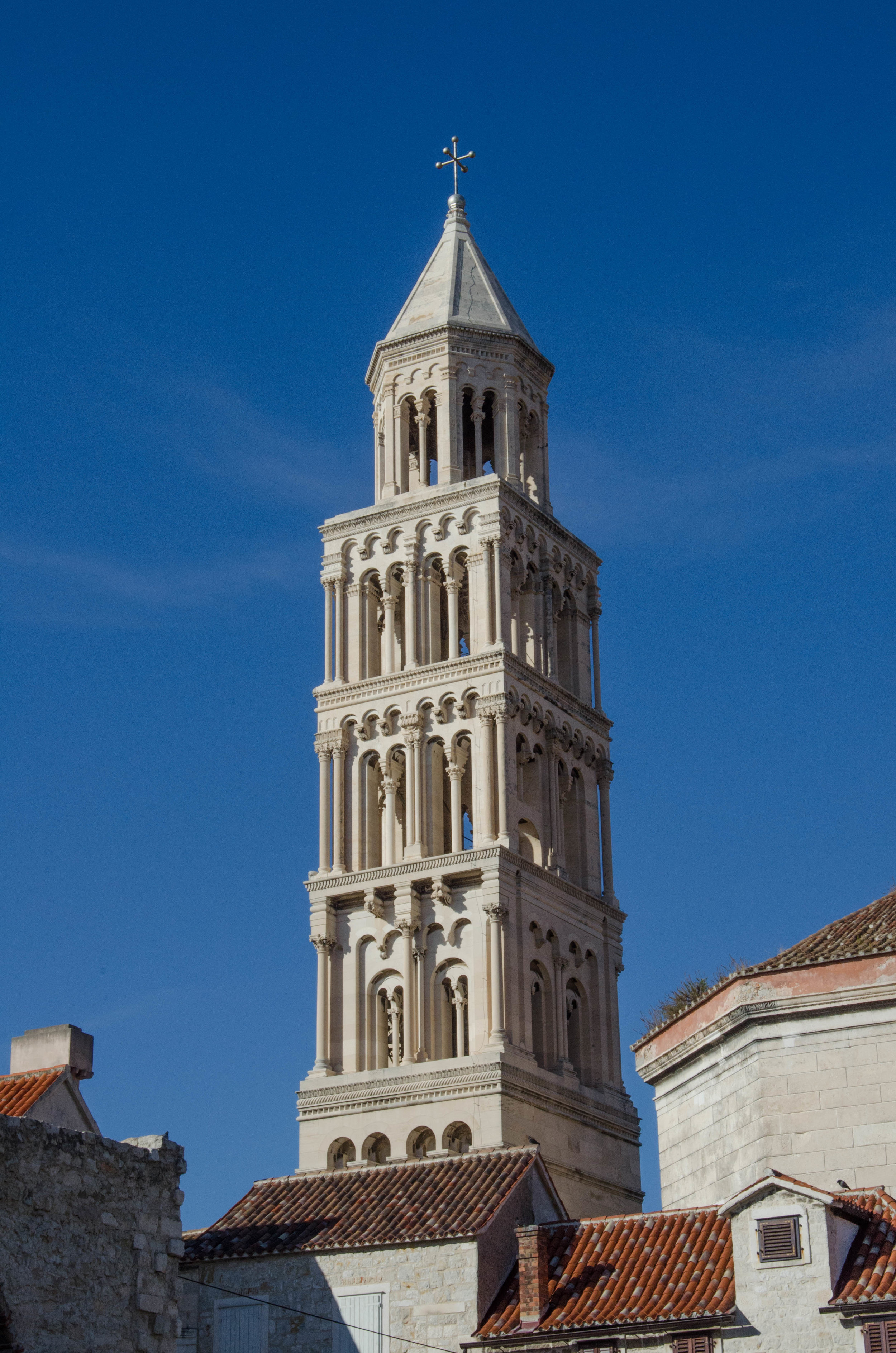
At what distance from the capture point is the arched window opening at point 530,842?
6141cm

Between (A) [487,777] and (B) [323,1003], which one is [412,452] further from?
(B) [323,1003]

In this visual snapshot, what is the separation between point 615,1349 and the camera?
3428cm

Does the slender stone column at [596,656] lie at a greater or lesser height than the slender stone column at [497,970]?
greater

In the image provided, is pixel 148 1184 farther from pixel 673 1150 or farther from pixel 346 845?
pixel 346 845

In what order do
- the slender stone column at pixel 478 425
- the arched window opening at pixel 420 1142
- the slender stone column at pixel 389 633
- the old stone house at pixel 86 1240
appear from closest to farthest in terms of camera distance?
the old stone house at pixel 86 1240 → the arched window opening at pixel 420 1142 → the slender stone column at pixel 389 633 → the slender stone column at pixel 478 425

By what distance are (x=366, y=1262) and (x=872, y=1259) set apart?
9.76m

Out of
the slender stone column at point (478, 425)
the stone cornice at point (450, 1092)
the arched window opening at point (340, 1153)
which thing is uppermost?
the slender stone column at point (478, 425)

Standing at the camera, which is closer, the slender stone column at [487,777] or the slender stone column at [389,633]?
the slender stone column at [487,777]

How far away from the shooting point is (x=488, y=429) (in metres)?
66.6

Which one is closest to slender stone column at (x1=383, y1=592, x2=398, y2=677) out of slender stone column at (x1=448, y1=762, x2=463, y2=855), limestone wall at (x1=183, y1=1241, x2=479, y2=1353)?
slender stone column at (x1=448, y1=762, x2=463, y2=855)

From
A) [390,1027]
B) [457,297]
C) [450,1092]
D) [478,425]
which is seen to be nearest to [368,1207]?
[450,1092]

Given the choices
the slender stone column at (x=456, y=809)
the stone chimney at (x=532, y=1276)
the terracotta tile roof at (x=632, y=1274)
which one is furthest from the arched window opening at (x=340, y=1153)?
Result: the stone chimney at (x=532, y=1276)

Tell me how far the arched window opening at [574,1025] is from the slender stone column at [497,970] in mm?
4104

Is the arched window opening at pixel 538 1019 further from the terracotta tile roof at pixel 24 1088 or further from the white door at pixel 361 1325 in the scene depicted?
the terracotta tile roof at pixel 24 1088
